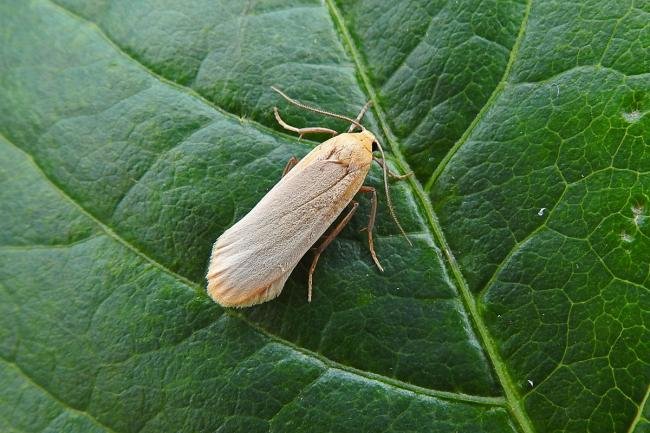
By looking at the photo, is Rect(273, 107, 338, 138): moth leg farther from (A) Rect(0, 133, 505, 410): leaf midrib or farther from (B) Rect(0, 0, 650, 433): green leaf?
(A) Rect(0, 133, 505, 410): leaf midrib

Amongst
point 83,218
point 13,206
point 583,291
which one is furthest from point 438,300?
point 13,206

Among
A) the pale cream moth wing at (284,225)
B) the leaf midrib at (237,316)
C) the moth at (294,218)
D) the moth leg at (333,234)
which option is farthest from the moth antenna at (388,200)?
the leaf midrib at (237,316)

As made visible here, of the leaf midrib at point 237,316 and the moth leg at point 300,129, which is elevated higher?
the moth leg at point 300,129

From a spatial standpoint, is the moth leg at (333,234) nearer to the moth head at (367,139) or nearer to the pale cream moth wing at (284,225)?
the pale cream moth wing at (284,225)

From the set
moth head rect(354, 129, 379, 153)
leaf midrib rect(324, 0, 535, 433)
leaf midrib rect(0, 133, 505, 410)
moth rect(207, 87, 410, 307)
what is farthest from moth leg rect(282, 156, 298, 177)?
leaf midrib rect(0, 133, 505, 410)

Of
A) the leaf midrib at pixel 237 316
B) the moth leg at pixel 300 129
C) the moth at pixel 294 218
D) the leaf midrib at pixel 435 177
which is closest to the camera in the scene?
the leaf midrib at pixel 435 177

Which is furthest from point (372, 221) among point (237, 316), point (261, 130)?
point (237, 316)
